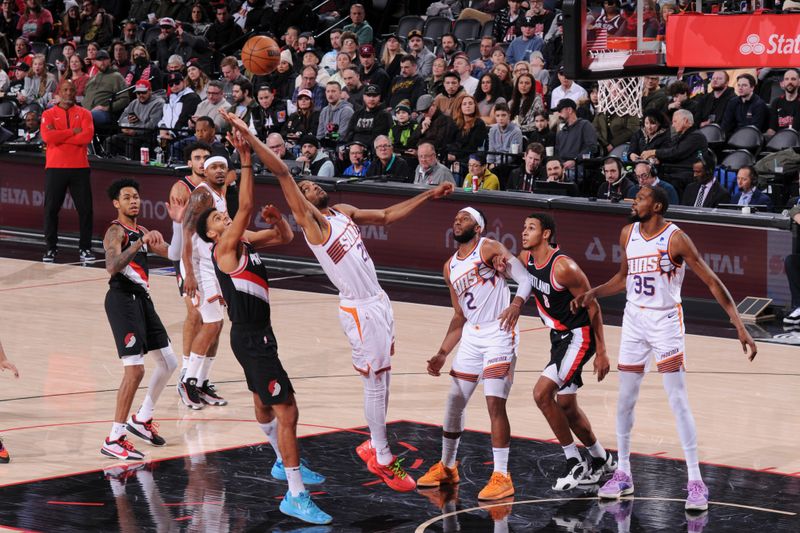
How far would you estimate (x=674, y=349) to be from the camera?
869cm

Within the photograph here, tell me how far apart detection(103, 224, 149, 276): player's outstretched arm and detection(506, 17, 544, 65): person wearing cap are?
11934mm

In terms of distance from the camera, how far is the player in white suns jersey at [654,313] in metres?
8.67

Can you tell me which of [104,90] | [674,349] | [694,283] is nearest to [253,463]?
[674,349]

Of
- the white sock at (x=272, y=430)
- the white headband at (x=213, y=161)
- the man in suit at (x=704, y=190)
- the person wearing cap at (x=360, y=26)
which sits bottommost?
the white sock at (x=272, y=430)

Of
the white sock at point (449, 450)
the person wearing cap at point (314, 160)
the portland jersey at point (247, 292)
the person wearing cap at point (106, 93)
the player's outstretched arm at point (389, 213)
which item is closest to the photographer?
the portland jersey at point (247, 292)

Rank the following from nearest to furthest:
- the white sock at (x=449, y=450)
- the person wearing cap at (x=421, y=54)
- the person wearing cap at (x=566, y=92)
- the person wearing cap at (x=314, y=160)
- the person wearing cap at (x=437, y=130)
A: the white sock at (x=449, y=450) < the person wearing cap at (x=437, y=130) < the person wearing cap at (x=314, y=160) < the person wearing cap at (x=566, y=92) < the person wearing cap at (x=421, y=54)

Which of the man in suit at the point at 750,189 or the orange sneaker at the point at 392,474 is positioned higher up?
the man in suit at the point at 750,189

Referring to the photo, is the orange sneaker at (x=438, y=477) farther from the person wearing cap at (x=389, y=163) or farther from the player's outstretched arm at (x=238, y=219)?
the person wearing cap at (x=389, y=163)

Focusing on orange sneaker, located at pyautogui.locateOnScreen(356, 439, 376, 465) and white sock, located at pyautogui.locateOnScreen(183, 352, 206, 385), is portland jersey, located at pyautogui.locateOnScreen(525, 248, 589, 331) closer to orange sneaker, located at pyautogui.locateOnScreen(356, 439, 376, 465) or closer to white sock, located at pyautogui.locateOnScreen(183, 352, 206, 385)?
orange sneaker, located at pyautogui.locateOnScreen(356, 439, 376, 465)

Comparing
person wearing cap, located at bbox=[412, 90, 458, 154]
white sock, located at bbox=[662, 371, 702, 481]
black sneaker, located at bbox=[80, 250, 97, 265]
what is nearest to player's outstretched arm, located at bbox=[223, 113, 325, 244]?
white sock, located at bbox=[662, 371, 702, 481]

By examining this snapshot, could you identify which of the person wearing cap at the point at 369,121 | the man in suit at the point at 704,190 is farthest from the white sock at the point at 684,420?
the person wearing cap at the point at 369,121

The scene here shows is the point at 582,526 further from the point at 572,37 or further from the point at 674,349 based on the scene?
the point at 572,37

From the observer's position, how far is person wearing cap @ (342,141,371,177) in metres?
18.4

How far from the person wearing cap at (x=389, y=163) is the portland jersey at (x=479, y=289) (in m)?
9.30
